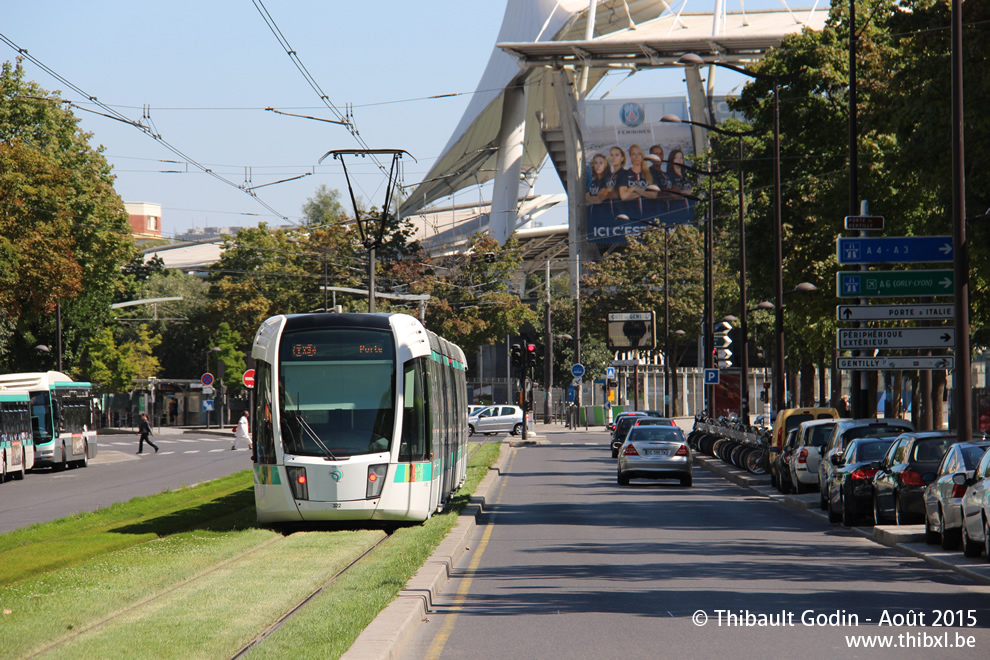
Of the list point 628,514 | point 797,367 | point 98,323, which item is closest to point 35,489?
point 628,514

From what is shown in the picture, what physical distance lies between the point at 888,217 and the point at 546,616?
2615 cm

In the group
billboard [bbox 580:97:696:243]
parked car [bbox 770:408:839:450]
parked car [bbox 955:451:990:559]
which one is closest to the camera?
parked car [bbox 955:451:990:559]

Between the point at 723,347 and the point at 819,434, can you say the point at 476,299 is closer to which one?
the point at 723,347

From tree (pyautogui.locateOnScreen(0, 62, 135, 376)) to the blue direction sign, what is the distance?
65.2 feet

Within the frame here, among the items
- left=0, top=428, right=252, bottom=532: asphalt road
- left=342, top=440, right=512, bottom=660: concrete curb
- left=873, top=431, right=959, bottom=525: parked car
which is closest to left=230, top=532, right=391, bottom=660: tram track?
left=342, top=440, right=512, bottom=660: concrete curb

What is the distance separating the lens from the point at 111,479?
1426 inches

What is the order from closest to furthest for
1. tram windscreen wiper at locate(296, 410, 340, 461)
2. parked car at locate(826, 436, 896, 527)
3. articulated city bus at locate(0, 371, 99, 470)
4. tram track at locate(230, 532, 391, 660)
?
1. tram track at locate(230, 532, 391, 660)
2. tram windscreen wiper at locate(296, 410, 340, 461)
3. parked car at locate(826, 436, 896, 527)
4. articulated city bus at locate(0, 371, 99, 470)

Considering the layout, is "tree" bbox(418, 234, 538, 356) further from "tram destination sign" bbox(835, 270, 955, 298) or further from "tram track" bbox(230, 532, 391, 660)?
"tram track" bbox(230, 532, 391, 660)

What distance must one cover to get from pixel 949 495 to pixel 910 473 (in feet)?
8.68

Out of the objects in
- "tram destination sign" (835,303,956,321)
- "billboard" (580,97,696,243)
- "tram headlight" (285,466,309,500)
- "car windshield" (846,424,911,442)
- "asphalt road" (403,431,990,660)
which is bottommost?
"asphalt road" (403,431,990,660)

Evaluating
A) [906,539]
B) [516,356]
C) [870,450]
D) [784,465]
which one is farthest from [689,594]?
[516,356]

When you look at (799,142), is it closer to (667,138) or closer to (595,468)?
(595,468)

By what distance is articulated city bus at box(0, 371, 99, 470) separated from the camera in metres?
42.5

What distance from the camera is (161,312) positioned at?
10169 centimetres
